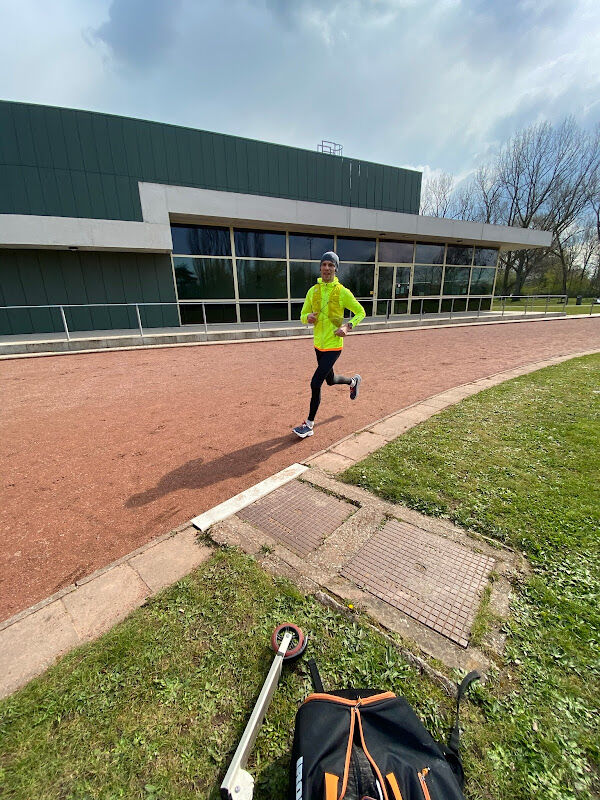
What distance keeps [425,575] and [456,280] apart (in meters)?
19.9

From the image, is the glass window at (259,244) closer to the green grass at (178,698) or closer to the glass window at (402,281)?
the glass window at (402,281)

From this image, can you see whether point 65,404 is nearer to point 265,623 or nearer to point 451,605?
point 265,623

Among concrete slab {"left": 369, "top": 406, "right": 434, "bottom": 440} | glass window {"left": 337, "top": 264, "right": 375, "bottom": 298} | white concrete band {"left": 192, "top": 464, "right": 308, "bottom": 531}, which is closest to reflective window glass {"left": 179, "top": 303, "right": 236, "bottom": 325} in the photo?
glass window {"left": 337, "top": 264, "right": 375, "bottom": 298}

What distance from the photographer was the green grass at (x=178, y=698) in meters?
1.16

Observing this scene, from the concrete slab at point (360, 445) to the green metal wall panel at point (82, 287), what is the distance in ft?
35.8

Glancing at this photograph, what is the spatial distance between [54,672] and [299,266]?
48.2 feet

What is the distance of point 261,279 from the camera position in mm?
13906

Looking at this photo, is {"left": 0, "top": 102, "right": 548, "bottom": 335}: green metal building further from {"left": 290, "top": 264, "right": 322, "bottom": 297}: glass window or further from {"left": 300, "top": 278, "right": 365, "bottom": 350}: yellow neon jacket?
{"left": 300, "top": 278, "right": 365, "bottom": 350}: yellow neon jacket

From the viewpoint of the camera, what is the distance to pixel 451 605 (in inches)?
68.7

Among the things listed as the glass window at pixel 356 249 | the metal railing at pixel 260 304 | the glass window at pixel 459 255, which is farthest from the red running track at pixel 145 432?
the glass window at pixel 459 255

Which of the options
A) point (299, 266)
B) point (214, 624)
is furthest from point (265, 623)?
point (299, 266)

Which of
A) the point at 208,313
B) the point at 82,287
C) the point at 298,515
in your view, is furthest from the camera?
the point at 208,313

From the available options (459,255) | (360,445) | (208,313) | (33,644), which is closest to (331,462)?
(360,445)

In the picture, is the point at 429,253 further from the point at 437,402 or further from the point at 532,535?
the point at 532,535
